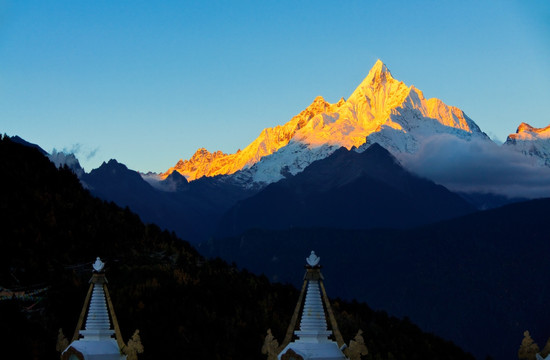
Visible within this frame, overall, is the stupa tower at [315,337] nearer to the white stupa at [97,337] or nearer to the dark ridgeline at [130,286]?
the white stupa at [97,337]

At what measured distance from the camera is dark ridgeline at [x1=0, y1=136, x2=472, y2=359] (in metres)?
89.1

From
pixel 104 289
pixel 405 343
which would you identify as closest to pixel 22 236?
pixel 405 343

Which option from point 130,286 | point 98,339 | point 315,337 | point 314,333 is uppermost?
point 130,286

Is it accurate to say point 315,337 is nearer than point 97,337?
Yes

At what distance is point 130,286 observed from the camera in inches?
3986

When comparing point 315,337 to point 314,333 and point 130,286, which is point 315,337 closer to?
point 314,333

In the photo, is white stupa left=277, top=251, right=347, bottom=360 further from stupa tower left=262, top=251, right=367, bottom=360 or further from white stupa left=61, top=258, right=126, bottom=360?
white stupa left=61, top=258, right=126, bottom=360

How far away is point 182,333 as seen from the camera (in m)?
92.9

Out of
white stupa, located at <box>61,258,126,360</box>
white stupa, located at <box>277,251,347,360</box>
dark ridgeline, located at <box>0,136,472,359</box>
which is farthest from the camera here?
dark ridgeline, located at <box>0,136,472,359</box>

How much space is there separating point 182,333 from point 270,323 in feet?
40.9

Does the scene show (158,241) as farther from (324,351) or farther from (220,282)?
(324,351)

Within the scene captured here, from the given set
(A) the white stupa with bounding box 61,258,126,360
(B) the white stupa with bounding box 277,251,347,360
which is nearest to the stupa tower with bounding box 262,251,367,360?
(B) the white stupa with bounding box 277,251,347,360

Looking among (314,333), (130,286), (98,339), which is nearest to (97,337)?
(98,339)

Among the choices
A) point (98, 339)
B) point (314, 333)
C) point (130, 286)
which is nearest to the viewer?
point (314, 333)
